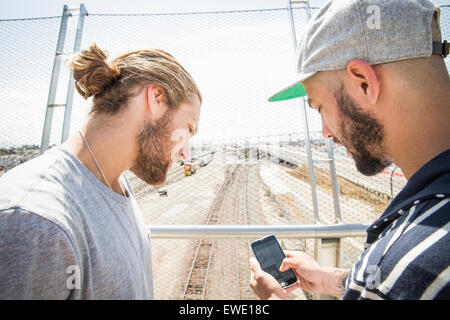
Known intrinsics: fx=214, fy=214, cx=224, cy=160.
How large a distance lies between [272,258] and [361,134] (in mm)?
1017

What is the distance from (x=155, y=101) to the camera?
1109 millimetres

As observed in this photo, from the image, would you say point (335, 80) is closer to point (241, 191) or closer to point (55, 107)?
point (55, 107)

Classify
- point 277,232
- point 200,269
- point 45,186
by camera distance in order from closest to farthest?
point 45,186, point 277,232, point 200,269

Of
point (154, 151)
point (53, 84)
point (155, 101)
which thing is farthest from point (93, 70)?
point (53, 84)

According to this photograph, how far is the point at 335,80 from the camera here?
0.94 metres

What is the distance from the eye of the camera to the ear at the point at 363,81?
0.82m

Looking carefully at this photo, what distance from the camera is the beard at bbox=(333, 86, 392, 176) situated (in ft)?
2.92

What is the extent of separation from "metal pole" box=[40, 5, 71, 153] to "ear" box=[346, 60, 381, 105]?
7.75 ft

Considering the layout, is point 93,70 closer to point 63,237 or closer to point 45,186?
point 45,186

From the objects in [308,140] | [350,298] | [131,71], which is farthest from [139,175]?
[308,140]

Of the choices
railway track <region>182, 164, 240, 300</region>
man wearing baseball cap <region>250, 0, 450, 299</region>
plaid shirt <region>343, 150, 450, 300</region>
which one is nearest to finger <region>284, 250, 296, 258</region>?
man wearing baseball cap <region>250, 0, 450, 299</region>

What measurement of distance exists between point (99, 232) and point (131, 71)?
0.78 meters

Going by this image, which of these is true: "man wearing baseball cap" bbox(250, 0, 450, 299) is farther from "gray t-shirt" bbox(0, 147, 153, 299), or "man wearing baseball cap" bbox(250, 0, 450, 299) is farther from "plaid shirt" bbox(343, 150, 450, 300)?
"gray t-shirt" bbox(0, 147, 153, 299)

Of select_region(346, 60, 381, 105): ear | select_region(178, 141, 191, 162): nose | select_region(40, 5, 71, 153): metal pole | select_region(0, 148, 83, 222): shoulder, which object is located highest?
select_region(40, 5, 71, 153): metal pole
